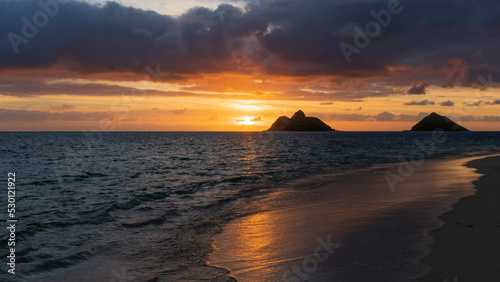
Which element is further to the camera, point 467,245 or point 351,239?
point 351,239

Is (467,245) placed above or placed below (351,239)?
above

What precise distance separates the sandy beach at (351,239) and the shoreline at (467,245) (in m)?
0.02

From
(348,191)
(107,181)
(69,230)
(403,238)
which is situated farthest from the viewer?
(107,181)

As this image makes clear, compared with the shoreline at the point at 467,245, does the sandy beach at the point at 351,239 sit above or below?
below

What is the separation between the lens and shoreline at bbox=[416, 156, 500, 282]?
6858mm

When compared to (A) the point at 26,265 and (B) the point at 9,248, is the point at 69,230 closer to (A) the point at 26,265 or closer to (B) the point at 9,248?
(B) the point at 9,248

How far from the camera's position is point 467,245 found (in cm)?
852

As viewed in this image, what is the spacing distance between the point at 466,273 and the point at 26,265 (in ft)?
34.3

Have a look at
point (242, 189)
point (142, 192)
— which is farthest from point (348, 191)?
point (142, 192)

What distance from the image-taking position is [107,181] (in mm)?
27641

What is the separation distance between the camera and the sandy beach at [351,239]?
24.8 ft

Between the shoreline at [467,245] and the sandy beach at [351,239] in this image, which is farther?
the sandy beach at [351,239]

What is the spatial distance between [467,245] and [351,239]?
2.87 m

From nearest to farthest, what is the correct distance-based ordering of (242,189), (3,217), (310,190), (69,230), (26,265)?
1. (26,265)
2. (69,230)
3. (3,217)
4. (310,190)
5. (242,189)
